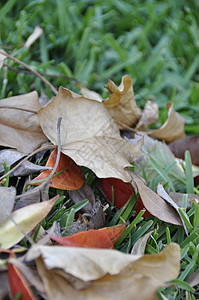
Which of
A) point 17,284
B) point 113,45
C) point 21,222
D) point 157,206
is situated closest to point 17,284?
point 17,284

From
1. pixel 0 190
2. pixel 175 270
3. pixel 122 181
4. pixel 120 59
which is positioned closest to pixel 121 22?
pixel 120 59

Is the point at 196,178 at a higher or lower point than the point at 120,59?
lower

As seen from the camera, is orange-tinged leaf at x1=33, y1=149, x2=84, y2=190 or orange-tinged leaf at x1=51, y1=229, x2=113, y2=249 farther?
orange-tinged leaf at x1=33, y1=149, x2=84, y2=190

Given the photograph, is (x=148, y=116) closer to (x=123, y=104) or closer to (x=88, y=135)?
(x=123, y=104)

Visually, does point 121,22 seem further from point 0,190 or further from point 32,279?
point 32,279

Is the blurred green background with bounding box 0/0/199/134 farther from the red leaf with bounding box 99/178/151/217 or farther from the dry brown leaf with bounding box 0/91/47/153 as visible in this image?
the red leaf with bounding box 99/178/151/217

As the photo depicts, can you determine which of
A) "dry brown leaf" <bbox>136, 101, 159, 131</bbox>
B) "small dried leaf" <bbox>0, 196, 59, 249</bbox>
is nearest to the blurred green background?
"dry brown leaf" <bbox>136, 101, 159, 131</bbox>
